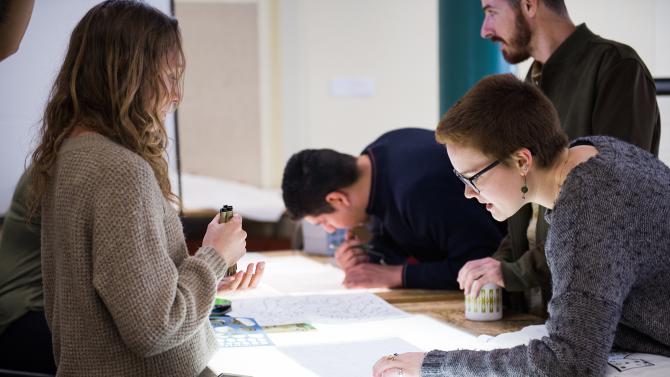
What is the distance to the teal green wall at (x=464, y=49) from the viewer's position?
3.57 meters

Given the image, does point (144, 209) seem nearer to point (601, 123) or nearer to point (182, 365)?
point (182, 365)

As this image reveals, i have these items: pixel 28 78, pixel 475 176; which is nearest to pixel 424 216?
pixel 475 176

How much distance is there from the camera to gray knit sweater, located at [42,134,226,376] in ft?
4.15

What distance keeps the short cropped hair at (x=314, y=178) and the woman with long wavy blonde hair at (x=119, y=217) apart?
1351 millimetres

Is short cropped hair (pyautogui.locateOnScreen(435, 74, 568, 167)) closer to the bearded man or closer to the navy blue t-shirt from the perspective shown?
the bearded man

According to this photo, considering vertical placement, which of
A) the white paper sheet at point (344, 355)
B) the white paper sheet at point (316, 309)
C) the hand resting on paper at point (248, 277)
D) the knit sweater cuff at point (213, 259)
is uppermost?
the knit sweater cuff at point (213, 259)

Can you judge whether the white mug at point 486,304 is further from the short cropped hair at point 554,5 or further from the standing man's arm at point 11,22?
the standing man's arm at point 11,22

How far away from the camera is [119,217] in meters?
1.27

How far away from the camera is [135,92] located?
1.39 metres

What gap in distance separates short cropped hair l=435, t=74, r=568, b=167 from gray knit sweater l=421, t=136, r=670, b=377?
84mm

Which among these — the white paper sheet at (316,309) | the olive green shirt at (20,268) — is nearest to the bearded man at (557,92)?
the white paper sheet at (316,309)

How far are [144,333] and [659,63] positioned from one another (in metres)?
3.91

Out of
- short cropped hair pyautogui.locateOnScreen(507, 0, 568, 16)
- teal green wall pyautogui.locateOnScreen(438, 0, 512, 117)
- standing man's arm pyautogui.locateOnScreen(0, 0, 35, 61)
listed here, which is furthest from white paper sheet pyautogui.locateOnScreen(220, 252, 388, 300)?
teal green wall pyautogui.locateOnScreen(438, 0, 512, 117)

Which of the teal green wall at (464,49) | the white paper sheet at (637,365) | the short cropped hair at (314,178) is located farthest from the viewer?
the teal green wall at (464,49)
